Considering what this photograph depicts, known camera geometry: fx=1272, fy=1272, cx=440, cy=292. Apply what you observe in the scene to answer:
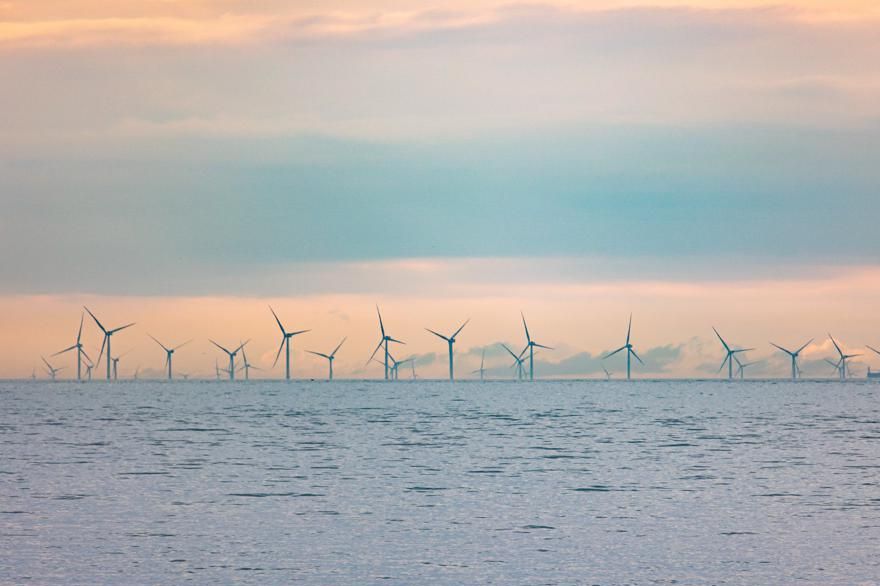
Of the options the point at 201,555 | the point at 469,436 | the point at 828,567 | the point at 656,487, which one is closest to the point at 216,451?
the point at 469,436

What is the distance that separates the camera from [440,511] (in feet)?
178

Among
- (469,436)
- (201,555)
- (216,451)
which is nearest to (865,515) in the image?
(201,555)

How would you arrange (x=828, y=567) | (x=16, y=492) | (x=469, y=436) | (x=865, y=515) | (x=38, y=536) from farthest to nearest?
(x=469, y=436)
(x=16, y=492)
(x=865, y=515)
(x=38, y=536)
(x=828, y=567)

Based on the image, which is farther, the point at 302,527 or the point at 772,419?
the point at 772,419

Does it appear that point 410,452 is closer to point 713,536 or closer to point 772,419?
point 713,536

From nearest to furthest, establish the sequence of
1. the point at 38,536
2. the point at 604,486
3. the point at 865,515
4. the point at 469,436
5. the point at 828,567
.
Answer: the point at 828,567 < the point at 38,536 < the point at 865,515 < the point at 604,486 < the point at 469,436

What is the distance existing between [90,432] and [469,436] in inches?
1476

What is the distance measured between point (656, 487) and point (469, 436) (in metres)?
53.1

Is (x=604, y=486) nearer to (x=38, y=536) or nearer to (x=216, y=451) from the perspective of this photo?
(x=38, y=536)

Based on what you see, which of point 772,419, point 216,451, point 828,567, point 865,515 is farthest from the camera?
point 772,419

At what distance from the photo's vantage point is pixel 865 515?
52.6 meters

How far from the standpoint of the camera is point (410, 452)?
9369cm

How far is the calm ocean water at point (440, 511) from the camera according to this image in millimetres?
39969

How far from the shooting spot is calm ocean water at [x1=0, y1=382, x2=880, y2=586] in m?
40.0
